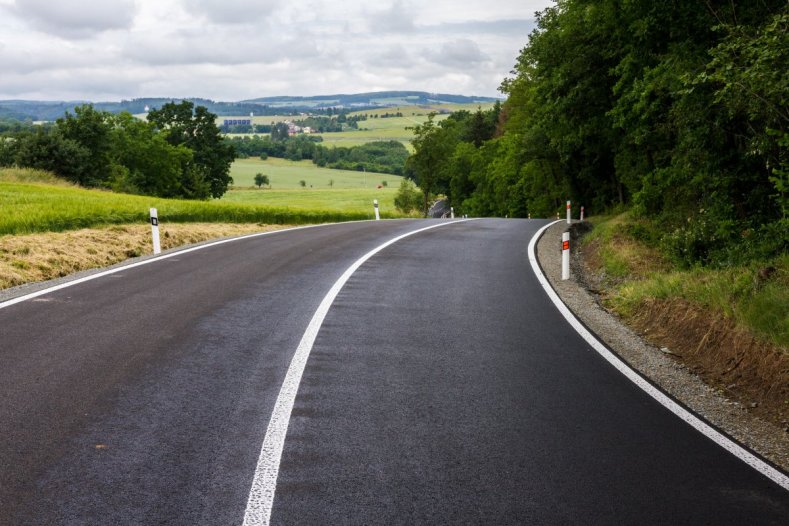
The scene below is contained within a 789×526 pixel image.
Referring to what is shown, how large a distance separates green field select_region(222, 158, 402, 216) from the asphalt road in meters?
70.8

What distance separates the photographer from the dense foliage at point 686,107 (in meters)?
9.45

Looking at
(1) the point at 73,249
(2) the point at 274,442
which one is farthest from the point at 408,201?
(2) the point at 274,442

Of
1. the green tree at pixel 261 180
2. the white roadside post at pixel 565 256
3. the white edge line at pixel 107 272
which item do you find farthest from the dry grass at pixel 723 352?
the green tree at pixel 261 180

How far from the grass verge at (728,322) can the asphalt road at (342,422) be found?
112 cm

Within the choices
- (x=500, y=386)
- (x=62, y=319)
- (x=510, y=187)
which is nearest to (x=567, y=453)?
(x=500, y=386)

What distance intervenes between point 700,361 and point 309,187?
379ft

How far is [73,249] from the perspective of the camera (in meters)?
13.0

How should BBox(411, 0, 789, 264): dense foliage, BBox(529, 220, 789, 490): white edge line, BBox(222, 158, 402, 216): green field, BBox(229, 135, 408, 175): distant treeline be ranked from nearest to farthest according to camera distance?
BBox(529, 220, 789, 490): white edge line < BBox(411, 0, 789, 264): dense foliage < BBox(222, 158, 402, 216): green field < BBox(229, 135, 408, 175): distant treeline

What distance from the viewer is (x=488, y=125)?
101562mm

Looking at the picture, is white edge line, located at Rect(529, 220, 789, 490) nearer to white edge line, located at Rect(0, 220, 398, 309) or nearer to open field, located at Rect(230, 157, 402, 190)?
white edge line, located at Rect(0, 220, 398, 309)

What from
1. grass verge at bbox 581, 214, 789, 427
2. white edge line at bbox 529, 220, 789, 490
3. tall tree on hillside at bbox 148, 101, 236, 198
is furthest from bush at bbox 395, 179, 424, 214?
white edge line at bbox 529, 220, 789, 490

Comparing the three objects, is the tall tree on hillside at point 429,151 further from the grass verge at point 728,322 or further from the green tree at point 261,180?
the grass verge at point 728,322

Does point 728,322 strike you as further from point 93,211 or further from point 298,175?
point 298,175

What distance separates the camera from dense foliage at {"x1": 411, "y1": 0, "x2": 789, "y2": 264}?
31.0ft
